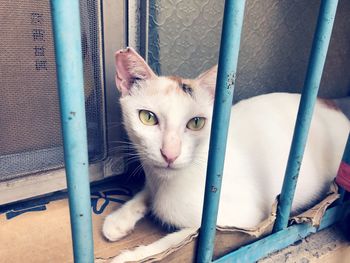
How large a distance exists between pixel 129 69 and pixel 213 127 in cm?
27

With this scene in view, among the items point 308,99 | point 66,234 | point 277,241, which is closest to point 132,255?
point 66,234

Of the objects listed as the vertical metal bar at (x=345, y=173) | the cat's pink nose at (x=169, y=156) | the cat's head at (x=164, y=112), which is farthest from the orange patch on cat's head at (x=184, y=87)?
the vertical metal bar at (x=345, y=173)

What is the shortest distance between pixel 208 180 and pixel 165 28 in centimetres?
57

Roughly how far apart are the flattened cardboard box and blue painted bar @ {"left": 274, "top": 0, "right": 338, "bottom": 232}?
0.12ft

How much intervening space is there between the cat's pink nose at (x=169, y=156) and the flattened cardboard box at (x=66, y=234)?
16 centimetres

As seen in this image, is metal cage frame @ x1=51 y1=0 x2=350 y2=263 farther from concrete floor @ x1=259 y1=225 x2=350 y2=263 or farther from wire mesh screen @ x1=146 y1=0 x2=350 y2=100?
wire mesh screen @ x1=146 y1=0 x2=350 y2=100

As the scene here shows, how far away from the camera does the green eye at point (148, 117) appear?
0.69 meters

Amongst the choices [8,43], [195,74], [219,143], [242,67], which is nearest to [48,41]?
[8,43]

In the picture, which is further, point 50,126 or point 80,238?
point 50,126

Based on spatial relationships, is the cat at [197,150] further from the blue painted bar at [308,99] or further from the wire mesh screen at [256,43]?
the wire mesh screen at [256,43]

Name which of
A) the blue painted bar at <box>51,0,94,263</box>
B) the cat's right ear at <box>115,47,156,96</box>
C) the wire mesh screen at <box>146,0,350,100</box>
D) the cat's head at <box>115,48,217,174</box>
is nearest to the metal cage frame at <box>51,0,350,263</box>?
the blue painted bar at <box>51,0,94,263</box>

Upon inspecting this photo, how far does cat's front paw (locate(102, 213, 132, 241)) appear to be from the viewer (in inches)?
31.6

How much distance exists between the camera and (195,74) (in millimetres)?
→ 1102

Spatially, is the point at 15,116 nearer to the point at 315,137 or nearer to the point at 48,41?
the point at 48,41
